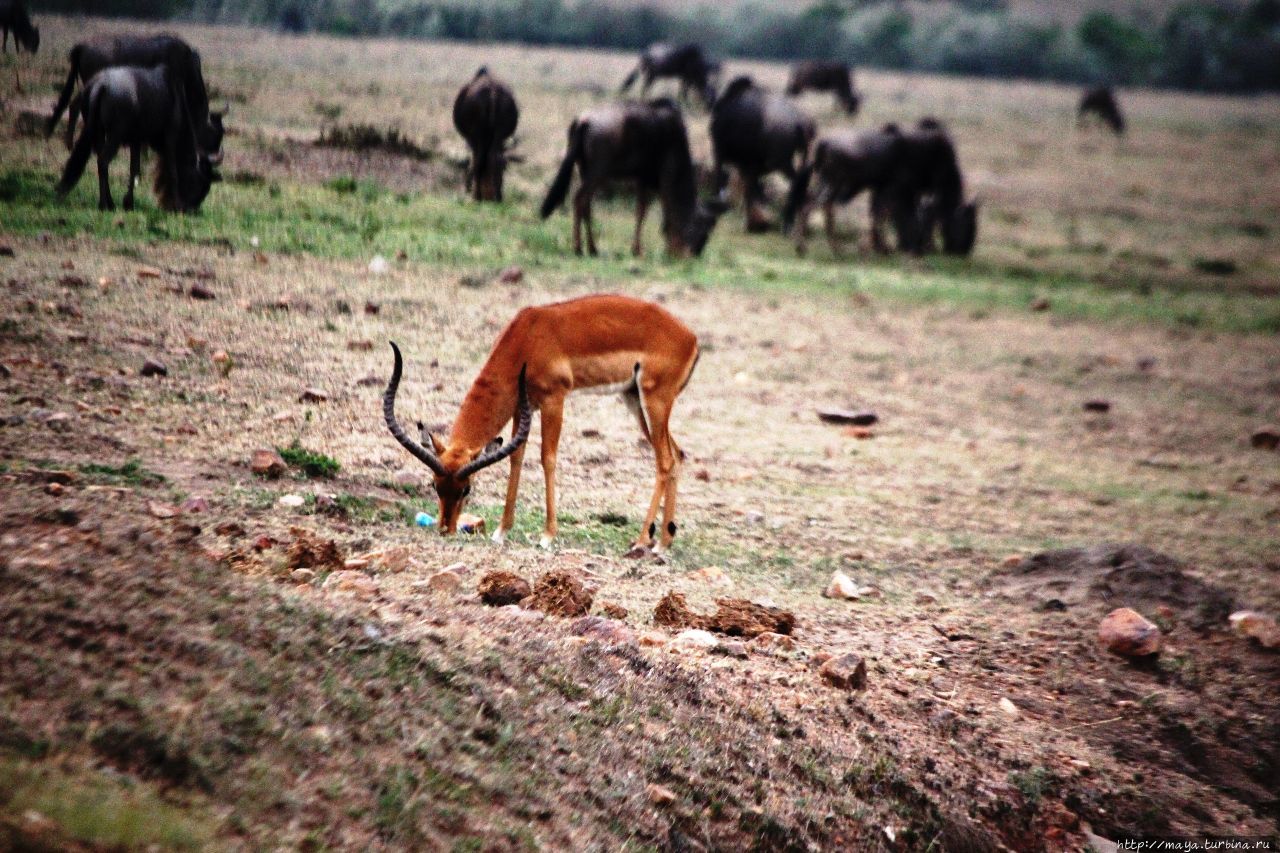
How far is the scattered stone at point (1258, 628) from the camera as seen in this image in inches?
280

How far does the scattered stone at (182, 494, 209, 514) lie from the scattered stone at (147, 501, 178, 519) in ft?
0.73

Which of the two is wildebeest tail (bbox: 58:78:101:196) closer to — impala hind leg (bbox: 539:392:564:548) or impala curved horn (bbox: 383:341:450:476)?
impala curved horn (bbox: 383:341:450:476)

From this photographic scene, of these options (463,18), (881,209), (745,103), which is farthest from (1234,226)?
(463,18)

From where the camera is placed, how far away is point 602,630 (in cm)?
552

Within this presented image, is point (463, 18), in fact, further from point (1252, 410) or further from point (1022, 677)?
point (1022, 677)

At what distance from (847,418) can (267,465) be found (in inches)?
207

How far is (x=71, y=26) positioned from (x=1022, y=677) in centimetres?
786

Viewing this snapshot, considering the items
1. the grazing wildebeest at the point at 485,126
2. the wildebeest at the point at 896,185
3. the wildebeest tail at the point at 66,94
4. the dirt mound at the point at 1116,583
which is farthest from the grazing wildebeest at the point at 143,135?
the wildebeest at the point at 896,185

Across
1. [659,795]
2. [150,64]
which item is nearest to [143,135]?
[150,64]

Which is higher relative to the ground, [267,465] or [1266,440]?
[267,465]

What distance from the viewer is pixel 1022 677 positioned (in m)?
6.48

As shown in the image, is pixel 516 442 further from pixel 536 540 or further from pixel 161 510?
pixel 161 510

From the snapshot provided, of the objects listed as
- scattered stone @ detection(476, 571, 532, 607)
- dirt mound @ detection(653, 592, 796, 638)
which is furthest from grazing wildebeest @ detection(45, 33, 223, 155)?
dirt mound @ detection(653, 592, 796, 638)

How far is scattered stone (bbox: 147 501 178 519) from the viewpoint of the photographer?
564 cm
